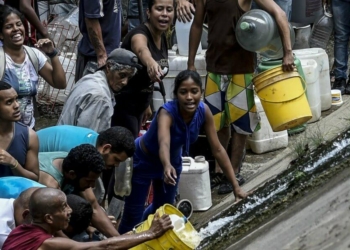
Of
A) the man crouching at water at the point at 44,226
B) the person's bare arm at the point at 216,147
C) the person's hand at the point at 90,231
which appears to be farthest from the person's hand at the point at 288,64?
the man crouching at water at the point at 44,226

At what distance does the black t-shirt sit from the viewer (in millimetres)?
6918

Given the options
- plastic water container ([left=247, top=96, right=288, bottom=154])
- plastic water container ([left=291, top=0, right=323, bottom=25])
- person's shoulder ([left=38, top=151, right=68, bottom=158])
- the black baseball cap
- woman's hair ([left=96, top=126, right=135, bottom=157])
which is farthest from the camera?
plastic water container ([left=291, top=0, right=323, bottom=25])

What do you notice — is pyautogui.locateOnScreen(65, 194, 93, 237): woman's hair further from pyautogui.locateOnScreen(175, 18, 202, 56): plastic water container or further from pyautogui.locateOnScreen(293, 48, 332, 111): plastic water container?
pyautogui.locateOnScreen(293, 48, 332, 111): plastic water container

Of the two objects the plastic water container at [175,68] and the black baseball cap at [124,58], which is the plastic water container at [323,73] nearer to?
the plastic water container at [175,68]

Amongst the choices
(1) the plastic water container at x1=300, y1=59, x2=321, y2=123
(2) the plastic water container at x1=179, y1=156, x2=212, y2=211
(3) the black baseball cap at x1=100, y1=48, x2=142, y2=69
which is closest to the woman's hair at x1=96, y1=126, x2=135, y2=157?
(3) the black baseball cap at x1=100, y1=48, x2=142, y2=69

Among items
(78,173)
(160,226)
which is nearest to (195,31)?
(78,173)

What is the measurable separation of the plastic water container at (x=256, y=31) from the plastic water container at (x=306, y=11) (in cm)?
365

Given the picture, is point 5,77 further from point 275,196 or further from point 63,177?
point 275,196

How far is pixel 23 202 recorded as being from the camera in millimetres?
4879

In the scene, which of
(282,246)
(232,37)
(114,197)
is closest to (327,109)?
(232,37)

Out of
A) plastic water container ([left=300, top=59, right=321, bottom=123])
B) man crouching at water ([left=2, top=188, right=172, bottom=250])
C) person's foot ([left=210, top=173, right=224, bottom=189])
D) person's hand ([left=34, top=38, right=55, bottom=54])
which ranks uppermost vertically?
person's hand ([left=34, top=38, right=55, bottom=54])

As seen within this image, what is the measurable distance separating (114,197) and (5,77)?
1265 millimetres

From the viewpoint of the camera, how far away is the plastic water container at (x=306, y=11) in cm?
1092

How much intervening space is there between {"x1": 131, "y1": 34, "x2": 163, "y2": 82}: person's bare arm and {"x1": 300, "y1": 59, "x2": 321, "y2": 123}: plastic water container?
7.50ft
